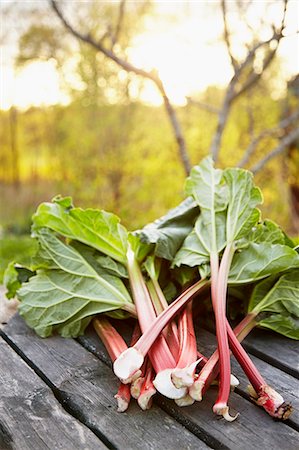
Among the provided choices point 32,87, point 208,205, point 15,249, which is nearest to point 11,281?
point 208,205

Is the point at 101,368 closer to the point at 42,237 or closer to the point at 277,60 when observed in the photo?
the point at 42,237

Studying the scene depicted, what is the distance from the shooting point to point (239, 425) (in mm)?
1110

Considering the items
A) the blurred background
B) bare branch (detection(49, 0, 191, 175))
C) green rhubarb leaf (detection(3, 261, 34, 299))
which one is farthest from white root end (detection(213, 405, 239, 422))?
the blurred background

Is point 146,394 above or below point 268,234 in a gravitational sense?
below

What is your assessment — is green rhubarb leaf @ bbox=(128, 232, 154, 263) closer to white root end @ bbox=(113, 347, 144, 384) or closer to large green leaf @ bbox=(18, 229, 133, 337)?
large green leaf @ bbox=(18, 229, 133, 337)

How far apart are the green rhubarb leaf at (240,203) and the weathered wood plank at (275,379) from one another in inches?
13.0

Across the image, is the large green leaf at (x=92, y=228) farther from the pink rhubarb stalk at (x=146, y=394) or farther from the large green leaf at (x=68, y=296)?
the pink rhubarb stalk at (x=146, y=394)

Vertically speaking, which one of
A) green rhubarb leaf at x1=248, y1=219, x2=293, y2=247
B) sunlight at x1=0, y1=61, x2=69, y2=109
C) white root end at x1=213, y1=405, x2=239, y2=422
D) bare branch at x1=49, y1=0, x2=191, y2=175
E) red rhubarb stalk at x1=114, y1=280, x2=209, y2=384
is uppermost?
sunlight at x1=0, y1=61, x2=69, y2=109

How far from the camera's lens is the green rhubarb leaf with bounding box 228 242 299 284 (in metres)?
1.55

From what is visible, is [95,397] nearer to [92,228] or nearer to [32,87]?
[92,228]

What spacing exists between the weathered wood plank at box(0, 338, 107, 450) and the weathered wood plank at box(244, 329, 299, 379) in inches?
21.8

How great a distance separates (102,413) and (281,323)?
2.05 feet

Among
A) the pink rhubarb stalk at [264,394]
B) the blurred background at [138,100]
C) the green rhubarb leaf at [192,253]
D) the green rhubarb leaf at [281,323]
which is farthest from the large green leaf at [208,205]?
the blurred background at [138,100]

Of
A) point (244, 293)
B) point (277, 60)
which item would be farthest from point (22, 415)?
point (277, 60)
